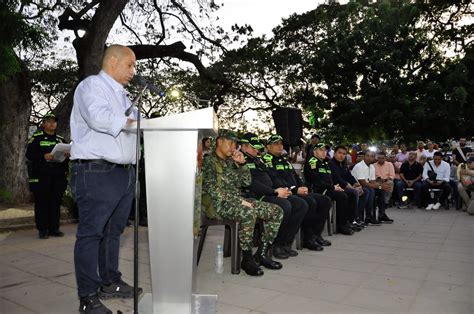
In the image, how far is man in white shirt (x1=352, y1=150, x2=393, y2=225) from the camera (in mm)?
8070

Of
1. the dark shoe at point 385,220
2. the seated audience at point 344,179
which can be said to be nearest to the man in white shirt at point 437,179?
the dark shoe at point 385,220

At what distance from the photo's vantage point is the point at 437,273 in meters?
4.32

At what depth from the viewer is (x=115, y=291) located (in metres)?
3.29

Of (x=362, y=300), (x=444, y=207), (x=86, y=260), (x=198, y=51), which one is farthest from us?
(x=198, y=51)

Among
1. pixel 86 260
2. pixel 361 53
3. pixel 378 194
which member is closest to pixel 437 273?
pixel 86 260

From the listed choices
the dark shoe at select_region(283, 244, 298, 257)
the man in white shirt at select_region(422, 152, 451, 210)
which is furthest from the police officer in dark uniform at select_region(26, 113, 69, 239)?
the man in white shirt at select_region(422, 152, 451, 210)

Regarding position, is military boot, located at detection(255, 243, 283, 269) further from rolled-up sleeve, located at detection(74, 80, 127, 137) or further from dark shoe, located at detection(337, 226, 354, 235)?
dark shoe, located at detection(337, 226, 354, 235)

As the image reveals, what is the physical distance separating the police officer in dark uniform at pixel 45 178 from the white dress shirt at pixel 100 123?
3.25 m

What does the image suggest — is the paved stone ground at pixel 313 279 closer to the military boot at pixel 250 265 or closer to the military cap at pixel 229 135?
the military boot at pixel 250 265

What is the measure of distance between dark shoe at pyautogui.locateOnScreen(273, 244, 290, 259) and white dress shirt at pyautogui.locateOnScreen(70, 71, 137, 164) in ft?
8.63

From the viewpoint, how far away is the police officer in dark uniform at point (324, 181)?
6566 mm

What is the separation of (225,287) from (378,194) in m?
5.68

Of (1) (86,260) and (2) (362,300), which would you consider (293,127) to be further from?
(1) (86,260)

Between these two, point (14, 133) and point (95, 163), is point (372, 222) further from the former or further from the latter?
point (14, 133)
